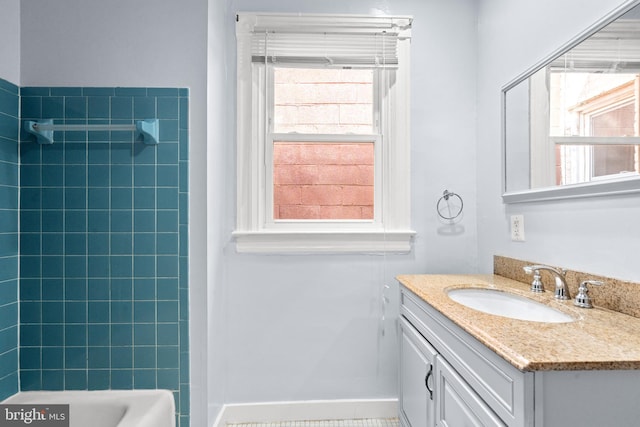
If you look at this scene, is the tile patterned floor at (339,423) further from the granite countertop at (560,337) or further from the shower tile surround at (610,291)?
the shower tile surround at (610,291)

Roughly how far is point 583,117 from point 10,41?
7.68 ft

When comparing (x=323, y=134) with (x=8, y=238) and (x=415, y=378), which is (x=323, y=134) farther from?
(x=8, y=238)

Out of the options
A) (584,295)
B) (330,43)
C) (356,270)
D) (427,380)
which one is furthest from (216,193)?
(584,295)

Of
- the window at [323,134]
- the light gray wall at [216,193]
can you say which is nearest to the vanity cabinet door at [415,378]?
the window at [323,134]

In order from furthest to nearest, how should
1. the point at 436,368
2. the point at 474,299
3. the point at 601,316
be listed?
1. the point at 474,299
2. the point at 436,368
3. the point at 601,316

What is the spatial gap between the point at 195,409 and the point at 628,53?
2.12 meters

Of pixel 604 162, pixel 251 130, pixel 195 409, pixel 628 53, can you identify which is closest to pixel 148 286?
Answer: pixel 195 409

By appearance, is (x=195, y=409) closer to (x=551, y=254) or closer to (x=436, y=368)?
(x=436, y=368)

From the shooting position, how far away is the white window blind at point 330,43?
6.18 feet

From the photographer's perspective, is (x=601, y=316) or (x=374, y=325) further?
(x=374, y=325)

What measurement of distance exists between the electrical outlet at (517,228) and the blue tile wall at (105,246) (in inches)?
59.6

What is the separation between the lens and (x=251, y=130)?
1.91 m

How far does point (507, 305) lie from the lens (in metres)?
1.40

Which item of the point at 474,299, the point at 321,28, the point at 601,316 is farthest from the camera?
the point at 321,28
